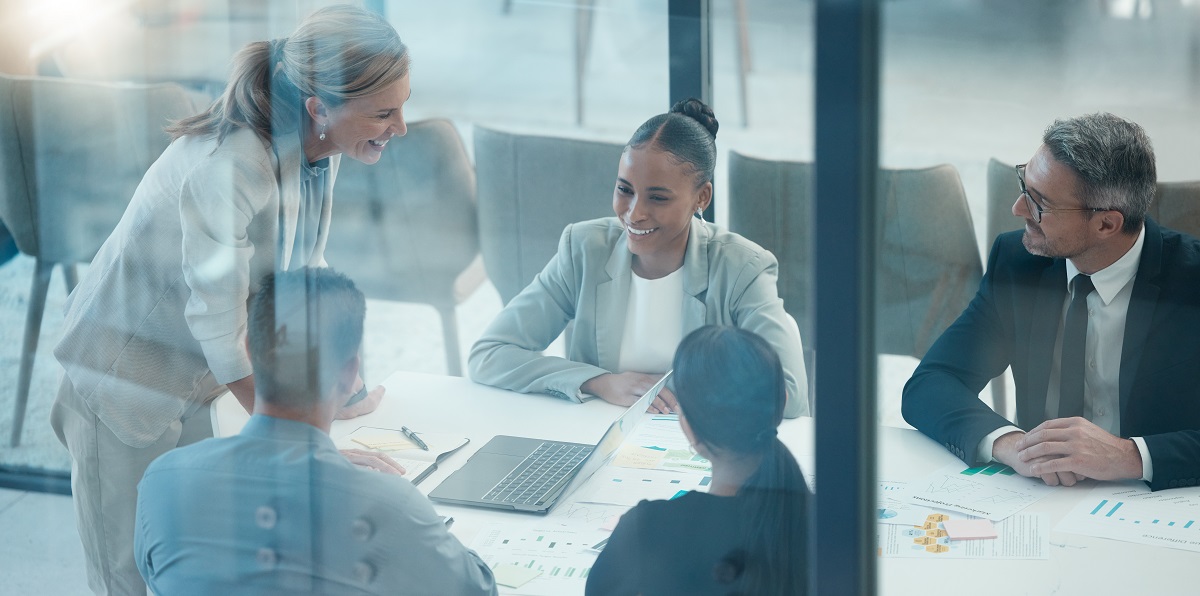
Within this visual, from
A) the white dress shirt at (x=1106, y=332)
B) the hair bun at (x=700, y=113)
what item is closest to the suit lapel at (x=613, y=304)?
the hair bun at (x=700, y=113)

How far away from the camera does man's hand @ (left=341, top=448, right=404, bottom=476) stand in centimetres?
127

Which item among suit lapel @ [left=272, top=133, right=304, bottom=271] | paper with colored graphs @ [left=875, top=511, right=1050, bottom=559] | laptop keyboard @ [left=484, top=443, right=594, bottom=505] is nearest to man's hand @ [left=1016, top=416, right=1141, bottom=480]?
paper with colored graphs @ [left=875, top=511, right=1050, bottom=559]

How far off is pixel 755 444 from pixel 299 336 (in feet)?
1.91

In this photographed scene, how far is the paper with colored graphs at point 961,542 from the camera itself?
1210mm

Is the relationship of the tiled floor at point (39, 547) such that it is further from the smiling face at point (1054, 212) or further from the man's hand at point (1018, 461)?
the smiling face at point (1054, 212)

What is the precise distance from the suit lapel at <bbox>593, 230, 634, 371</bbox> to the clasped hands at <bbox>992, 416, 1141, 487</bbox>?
0.60 meters

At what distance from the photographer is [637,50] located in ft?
6.29

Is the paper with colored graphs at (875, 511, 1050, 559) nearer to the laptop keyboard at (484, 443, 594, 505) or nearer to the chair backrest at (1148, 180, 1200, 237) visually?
the laptop keyboard at (484, 443, 594, 505)

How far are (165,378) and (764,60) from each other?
0.96m

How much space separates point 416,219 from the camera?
2266mm

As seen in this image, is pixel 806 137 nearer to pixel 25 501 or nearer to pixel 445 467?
pixel 445 467

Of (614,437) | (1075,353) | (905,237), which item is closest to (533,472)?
(614,437)

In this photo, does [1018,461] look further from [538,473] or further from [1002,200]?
[538,473]

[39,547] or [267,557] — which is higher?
[267,557]
